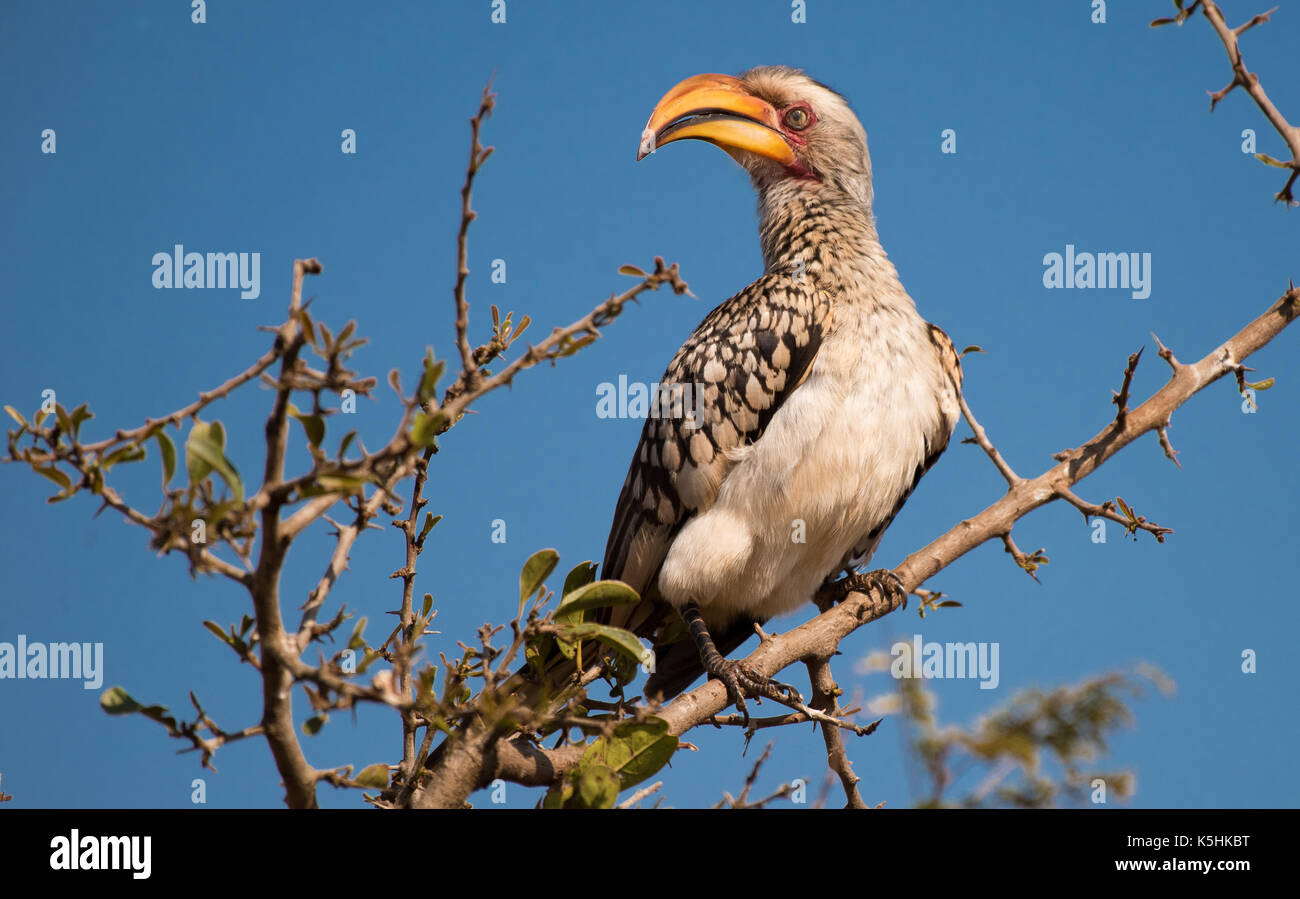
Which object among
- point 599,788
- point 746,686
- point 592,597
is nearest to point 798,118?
point 746,686

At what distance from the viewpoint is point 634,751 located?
2729 mm

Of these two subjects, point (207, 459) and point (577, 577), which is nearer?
point (207, 459)

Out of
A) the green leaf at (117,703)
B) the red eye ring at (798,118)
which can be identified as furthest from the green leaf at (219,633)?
the red eye ring at (798,118)

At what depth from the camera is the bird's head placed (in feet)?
17.5

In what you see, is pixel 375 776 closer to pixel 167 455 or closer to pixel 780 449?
pixel 167 455

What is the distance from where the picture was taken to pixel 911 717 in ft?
4.80

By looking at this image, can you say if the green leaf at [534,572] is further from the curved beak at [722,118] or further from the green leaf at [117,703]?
the curved beak at [722,118]

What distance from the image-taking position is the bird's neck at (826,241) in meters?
4.66

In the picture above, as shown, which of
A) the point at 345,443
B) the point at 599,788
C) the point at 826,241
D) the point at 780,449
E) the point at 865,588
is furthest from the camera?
the point at 826,241

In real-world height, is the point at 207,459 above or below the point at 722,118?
below

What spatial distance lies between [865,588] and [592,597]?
1881 millimetres

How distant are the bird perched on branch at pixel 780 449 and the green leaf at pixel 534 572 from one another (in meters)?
1.29

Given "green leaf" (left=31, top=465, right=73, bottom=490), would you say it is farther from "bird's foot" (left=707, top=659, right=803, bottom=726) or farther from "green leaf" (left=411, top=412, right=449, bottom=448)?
"bird's foot" (left=707, top=659, right=803, bottom=726)
